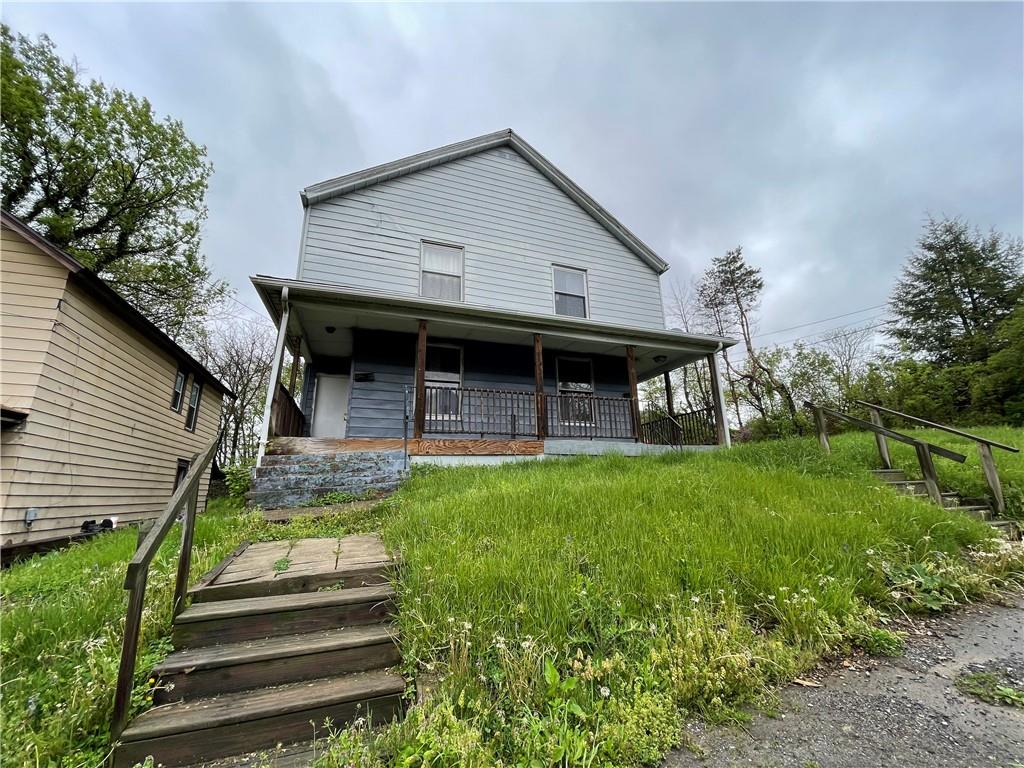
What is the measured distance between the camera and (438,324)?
841 cm

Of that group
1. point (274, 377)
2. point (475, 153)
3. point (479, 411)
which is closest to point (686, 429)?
point (479, 411)

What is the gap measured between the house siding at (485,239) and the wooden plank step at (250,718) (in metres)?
8.08

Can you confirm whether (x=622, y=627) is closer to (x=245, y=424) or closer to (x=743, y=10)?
(x=743, y=10)

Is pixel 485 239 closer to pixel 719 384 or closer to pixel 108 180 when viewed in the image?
pixel 719 384

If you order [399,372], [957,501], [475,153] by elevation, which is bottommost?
[957,501]

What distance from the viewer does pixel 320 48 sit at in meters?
9.73

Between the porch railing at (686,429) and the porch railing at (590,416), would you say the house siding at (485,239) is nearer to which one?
the porch railing at (590,416)

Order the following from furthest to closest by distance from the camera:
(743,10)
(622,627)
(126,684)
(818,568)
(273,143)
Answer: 1. (273,143)
2. (743,10)
3. (818,568)
4. (622,627)
5. (126,684)

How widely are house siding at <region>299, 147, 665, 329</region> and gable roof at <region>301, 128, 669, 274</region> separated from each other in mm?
159

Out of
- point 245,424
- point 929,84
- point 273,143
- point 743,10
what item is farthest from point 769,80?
point 245,424

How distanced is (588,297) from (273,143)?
1368 centimetres

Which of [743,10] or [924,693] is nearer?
[924,693]

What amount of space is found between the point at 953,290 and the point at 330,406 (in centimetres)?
2361

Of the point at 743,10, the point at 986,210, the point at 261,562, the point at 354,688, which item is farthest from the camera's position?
the point at 986,210
